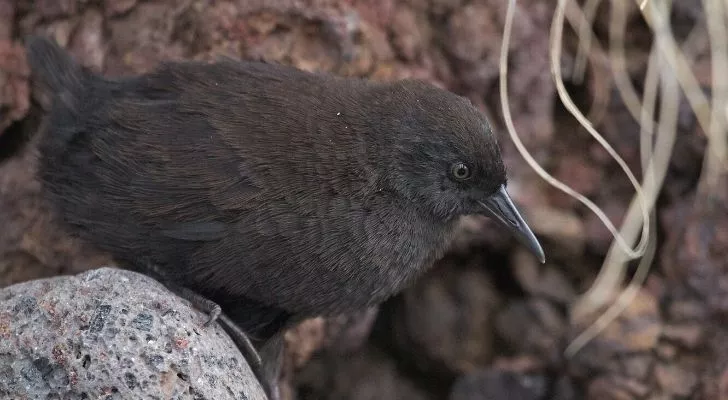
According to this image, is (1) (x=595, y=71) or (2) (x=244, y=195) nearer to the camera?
(2) (x=244, y=195)

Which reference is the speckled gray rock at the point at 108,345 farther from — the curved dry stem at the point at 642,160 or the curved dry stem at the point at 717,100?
the curved dry stem at the point at 717,100

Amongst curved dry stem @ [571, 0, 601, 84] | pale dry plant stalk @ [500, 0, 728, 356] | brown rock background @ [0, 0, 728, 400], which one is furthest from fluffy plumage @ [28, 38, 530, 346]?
curved dry stem @ [571, 0, 601, 84]

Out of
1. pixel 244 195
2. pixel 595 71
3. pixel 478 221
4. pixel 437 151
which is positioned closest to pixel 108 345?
pixel 244 195

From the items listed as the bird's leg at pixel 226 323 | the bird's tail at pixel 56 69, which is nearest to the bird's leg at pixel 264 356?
the bird's leg at pixel 226 323

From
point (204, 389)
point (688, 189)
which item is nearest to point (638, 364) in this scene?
point (688, 189)

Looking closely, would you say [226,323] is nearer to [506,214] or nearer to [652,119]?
[506,214]
